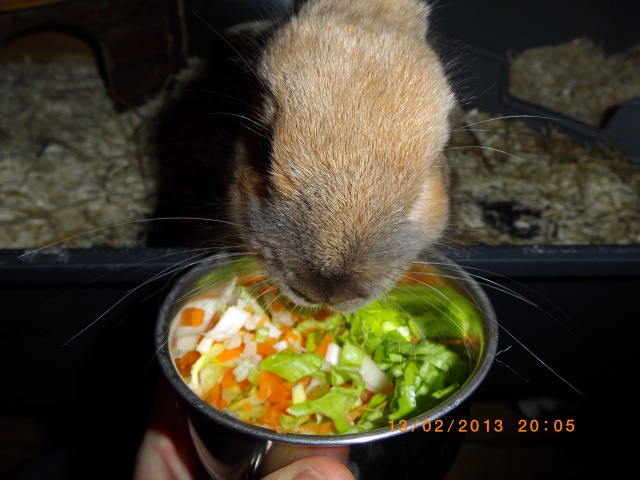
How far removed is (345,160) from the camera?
3.32 ft

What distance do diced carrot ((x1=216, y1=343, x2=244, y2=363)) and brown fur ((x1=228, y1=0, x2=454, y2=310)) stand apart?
21cm

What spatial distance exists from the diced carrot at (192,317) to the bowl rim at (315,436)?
0.04 meters

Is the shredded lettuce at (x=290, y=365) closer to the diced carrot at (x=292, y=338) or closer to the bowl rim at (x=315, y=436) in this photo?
the diced carrot at (x=292, y=338)

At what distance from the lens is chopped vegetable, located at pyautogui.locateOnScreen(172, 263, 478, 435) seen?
1.12 metres

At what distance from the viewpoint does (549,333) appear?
183cm

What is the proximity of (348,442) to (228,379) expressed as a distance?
0.39 metres

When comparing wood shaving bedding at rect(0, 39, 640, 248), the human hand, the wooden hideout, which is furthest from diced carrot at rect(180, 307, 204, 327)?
the wooden hideout

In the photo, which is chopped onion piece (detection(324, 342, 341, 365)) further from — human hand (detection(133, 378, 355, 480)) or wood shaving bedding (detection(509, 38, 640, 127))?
wood shaving bedding (detection(509, 38, 640, 127))

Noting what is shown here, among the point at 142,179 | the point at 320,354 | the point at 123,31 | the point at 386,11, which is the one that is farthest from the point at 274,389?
the point at 123,31

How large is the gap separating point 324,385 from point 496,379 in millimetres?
940

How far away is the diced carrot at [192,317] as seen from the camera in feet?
3.87

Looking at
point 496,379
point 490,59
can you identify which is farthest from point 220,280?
point 490,59

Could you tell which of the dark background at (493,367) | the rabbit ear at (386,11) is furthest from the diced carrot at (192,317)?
the rabbit ear at (386,11)

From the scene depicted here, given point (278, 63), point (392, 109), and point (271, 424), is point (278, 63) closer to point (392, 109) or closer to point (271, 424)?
point (392, 109)
